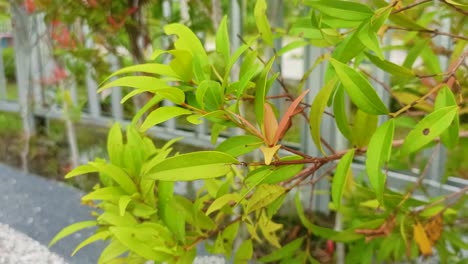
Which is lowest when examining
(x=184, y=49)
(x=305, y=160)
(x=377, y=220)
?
(x=377, y=220)

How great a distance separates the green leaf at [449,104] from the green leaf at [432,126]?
6cm

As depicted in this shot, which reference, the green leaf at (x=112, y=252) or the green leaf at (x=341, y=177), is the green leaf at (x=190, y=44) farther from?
the green leaf at (x=112, y=252)

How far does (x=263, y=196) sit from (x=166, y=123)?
64.4 inches

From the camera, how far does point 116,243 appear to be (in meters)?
0.69

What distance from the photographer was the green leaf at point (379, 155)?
50 cm

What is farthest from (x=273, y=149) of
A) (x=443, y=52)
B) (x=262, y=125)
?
(x=443, y=52)

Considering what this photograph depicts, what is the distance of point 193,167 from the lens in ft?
1.53

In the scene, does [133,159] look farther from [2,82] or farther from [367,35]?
[2,82]

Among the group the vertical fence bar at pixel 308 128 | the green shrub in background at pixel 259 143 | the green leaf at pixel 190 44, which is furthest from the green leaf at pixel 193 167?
the vertical fence bar at pixel 308 128

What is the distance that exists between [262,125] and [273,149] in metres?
0.04

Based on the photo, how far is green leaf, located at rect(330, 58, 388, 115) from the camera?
485mm

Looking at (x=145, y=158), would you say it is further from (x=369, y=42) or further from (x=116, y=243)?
(x=369, y=42)

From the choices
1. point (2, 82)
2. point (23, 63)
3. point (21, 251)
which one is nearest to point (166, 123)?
point (23, 63)

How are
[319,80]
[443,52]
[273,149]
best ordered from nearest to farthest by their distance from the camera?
1. [273,149]
2. [443,52]
3. [319,80]
